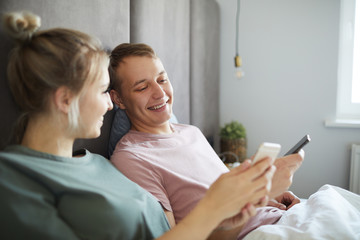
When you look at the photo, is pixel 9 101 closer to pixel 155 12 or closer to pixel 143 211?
pixel 143 211

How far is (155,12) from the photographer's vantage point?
152cm

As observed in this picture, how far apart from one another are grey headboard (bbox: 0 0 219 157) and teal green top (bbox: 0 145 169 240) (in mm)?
166

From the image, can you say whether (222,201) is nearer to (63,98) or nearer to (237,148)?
(63,98)

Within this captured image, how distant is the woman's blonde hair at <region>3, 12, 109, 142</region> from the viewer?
0.70 metres

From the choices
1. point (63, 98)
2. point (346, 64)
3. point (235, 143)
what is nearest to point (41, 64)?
point (63, 98)

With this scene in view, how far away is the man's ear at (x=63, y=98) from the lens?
0.73 metres

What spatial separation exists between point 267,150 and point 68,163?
1.52 feet

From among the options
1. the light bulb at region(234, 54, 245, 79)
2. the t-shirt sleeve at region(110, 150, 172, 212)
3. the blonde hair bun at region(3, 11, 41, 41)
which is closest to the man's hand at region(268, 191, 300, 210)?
the t-shirt sleeve at region(110, 150, 172, 212)

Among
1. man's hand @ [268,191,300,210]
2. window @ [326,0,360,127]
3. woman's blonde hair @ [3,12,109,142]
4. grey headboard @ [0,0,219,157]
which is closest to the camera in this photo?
woman's blonde hair @ [3,12,109,142]

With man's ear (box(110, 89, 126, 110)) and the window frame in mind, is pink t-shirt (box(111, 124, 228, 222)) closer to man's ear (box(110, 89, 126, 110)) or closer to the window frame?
man's ear (box(110, 89, 126, 110))

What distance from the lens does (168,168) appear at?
1.02 metres

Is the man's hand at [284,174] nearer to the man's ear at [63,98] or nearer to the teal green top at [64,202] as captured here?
the teal green top at [64,202]

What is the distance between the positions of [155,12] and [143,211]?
105cm

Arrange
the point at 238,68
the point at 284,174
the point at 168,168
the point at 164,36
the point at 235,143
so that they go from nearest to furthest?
the point at 284,174 → the point at 168,168 → the point at 164,36 → the point at 235,143 → the point at 238,68
